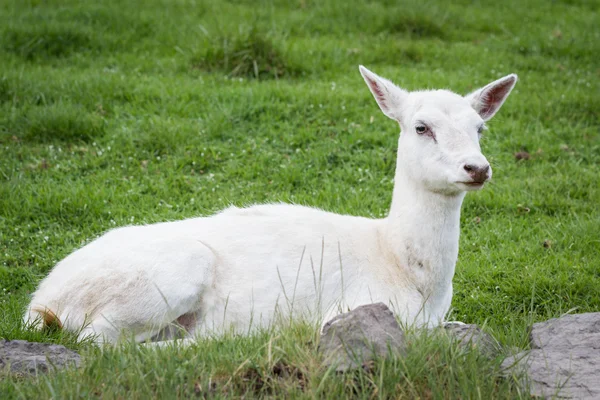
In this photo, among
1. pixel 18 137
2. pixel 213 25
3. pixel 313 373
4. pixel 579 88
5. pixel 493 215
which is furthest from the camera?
pixel 213 25

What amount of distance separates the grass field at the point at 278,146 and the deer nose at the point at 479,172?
0.92 metres

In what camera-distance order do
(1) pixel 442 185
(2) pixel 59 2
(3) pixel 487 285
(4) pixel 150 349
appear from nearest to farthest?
(4) pixel 150 349 → (1) pixel 442 185 → (3) pixel 487 285 → (2) pixel 59 2

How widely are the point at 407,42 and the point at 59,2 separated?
214 inches

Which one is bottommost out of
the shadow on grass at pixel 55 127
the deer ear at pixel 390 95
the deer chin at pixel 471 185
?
the shadow on grass at pixel 55 127

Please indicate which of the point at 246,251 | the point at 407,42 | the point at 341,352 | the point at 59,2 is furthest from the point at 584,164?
the point at 59,2

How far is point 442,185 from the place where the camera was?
4988 millimetres

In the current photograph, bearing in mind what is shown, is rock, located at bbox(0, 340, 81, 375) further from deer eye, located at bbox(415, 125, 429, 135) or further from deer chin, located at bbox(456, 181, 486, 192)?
deer eye, located at bbox(415, 125, 429, 135)

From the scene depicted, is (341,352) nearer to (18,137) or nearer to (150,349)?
(150,349)

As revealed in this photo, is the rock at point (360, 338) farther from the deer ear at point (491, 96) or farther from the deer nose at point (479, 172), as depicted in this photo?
the deer ear at point (491, 96)

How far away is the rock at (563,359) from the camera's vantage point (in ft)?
12.6

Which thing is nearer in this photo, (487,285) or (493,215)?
(487,285)

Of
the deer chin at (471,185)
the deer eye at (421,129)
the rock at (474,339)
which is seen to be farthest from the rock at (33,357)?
the deer eye at (421,129)

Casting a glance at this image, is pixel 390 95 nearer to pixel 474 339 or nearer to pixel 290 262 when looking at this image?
pixel 290 262

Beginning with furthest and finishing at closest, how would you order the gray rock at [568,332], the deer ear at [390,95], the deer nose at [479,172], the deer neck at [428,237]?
1. the deer ear at [390,95]
2. the deer neck at [428,237]
3. the deer nose at [479,172]
4. the gray rock at [568,332]
